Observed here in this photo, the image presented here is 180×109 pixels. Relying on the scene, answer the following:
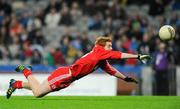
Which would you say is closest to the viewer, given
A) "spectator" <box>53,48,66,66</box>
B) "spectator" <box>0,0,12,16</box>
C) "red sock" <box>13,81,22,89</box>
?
"red sock" <box>13,81,22,89</box>

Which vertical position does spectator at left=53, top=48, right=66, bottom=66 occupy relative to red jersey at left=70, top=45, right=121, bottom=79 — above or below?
above

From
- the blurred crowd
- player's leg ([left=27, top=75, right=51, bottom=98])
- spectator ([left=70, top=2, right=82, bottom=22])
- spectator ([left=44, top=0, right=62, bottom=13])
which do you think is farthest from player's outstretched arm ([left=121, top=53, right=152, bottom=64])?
spectator ([left=44, top=0, right=62, bottom=13])

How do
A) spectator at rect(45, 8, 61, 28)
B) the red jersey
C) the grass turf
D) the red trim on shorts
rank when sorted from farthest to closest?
spectator at rect(45, 8, 61, 28)
the red trim on shorts
the red jersey
the grass turf

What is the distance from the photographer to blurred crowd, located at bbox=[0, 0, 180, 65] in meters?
23.5

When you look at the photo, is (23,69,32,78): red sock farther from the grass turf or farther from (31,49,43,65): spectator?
(31,49,43,65): spectator

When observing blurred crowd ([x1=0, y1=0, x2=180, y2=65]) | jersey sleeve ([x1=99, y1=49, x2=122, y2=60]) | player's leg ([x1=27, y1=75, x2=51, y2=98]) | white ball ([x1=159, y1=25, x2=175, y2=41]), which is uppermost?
blurred crowd ([x1=0, y1=0, x2=180, y2=65])

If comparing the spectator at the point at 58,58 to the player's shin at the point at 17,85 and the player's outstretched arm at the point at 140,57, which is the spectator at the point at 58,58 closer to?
the player's shin at the point at 17,85

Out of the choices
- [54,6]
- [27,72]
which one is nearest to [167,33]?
[27,72]

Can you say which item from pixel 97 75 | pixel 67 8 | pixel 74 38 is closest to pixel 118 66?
pixel 97 75

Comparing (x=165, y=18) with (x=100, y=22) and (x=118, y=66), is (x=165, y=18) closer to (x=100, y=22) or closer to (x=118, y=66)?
(x=100, y=22)

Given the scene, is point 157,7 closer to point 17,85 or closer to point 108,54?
point 17,85

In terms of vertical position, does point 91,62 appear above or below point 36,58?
below

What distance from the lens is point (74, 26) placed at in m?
26.0

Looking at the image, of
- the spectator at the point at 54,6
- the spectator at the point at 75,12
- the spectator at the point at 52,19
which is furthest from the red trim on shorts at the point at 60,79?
the spectator at the point at 54,6
